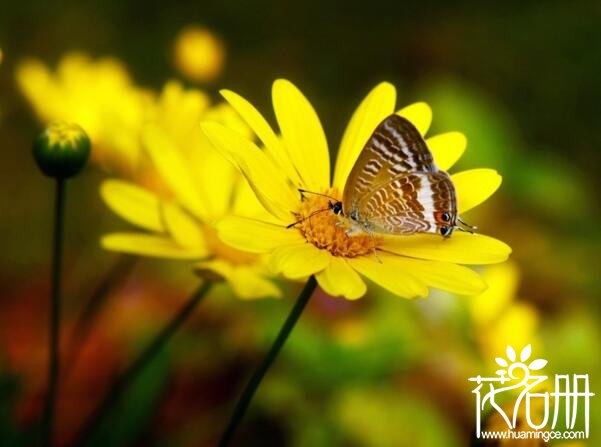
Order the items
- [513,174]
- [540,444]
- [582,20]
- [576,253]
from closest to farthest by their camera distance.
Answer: [540,444], [576,253], [513,174], [582,20]

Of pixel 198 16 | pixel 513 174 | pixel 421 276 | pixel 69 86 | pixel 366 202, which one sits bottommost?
pixel 421 276

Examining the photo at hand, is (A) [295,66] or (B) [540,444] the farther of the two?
(A) [295,66]

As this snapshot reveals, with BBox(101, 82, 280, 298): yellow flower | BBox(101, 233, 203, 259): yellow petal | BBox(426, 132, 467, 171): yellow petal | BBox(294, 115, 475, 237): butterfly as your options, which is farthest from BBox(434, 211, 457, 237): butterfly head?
BBox(101, 233, 203, 259): yellow petal

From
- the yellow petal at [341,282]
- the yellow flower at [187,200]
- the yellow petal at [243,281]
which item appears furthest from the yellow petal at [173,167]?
the yellow petal at [341,282]

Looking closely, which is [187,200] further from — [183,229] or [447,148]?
[447,148]

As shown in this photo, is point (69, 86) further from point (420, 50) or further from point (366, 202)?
point (420, 50)

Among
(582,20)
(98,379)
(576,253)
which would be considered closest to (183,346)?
(98,379)
